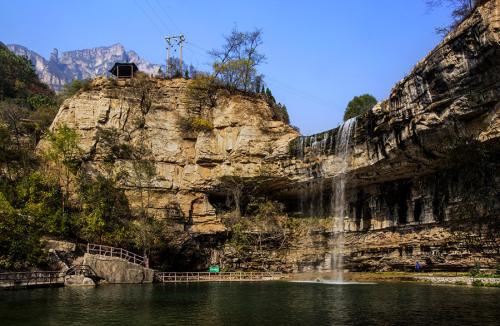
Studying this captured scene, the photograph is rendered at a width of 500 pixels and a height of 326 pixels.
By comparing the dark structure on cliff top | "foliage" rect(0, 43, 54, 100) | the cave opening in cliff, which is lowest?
the cave opening in cliff

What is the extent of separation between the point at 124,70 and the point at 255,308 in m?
42.6

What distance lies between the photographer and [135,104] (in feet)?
166

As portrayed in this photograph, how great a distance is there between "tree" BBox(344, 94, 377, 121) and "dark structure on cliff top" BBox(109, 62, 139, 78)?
2937 cm

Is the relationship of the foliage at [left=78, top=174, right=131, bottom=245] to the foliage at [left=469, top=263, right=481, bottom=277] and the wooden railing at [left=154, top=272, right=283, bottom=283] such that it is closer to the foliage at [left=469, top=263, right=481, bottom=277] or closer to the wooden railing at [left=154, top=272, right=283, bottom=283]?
the wooden railing at [left=154, top=272, right=283, bottom=283]

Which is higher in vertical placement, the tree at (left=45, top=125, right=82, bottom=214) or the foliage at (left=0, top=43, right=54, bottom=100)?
the foliage at (left=0, top=43, right=54, bottom=100)

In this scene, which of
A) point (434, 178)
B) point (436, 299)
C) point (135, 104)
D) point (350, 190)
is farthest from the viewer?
point (135, 104)

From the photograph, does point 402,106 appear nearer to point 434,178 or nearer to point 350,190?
point 434,178

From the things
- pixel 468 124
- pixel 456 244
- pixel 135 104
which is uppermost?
pixel 135 104

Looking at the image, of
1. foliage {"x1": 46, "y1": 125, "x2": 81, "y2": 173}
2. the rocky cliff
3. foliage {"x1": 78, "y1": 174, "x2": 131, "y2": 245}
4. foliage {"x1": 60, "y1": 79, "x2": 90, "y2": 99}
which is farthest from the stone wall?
foliage {"x1": 60, "y1": 79, "x2": 90, "y2": 99}

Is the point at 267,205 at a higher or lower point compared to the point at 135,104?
lower

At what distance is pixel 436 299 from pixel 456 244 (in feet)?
47.1

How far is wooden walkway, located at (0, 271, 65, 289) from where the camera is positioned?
95.0 feet

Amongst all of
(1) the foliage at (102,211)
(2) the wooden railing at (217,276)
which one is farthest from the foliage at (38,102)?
(2) the wooden railing at (217,276)

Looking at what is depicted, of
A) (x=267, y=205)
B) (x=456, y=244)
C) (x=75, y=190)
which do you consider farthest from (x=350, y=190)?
(x=75, y=190)
